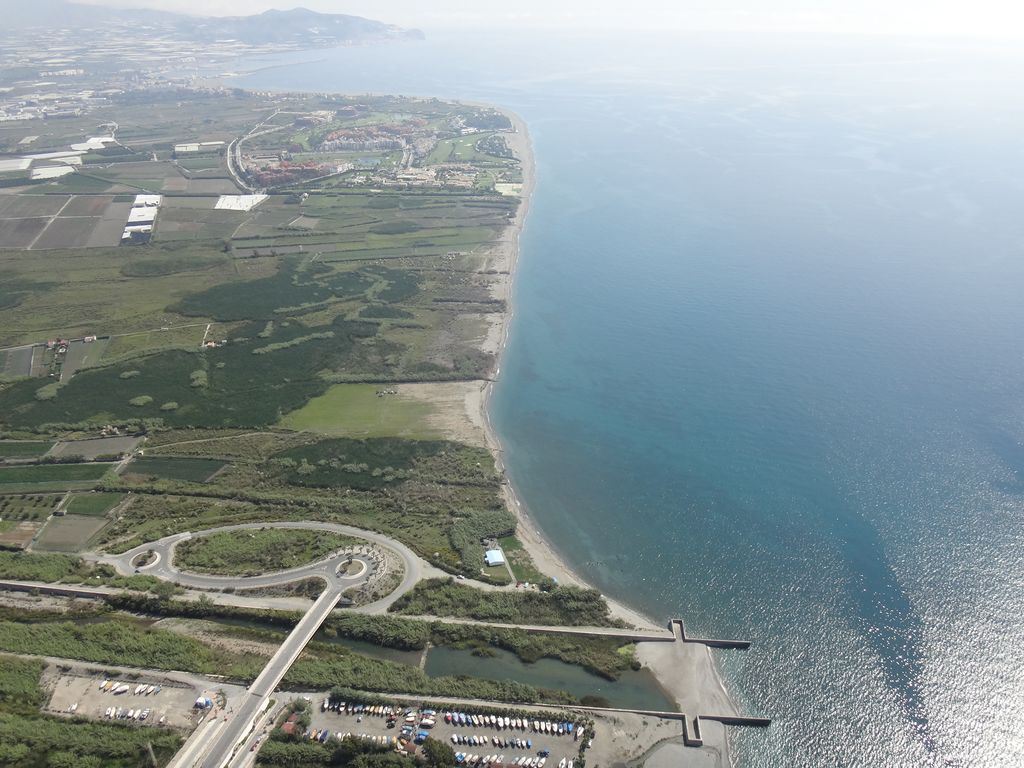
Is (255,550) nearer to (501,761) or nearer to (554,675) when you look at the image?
(554,675)

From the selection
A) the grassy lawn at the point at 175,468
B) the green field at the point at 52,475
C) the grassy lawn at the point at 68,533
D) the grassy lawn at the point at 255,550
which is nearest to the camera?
the grassy lawn at the point at 255,550

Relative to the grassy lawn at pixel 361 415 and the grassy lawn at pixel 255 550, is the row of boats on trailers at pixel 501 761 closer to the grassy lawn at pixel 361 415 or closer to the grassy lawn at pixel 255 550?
the grassy lawn at pixel 255 550

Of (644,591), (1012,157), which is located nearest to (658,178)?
(1012,157)

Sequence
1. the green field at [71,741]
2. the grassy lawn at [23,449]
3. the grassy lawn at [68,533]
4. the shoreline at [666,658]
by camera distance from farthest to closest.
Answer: the grassy lawn at [23,449], the grassy lawn at [68,533], the shoreline at [666,658], the green field at [71,741]

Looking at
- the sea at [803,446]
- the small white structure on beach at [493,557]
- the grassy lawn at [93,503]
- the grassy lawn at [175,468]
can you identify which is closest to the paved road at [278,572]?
the small white structure on beach at [493,557]

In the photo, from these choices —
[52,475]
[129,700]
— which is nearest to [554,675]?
[129,700]

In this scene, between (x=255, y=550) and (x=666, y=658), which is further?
(x=255, y=550)
